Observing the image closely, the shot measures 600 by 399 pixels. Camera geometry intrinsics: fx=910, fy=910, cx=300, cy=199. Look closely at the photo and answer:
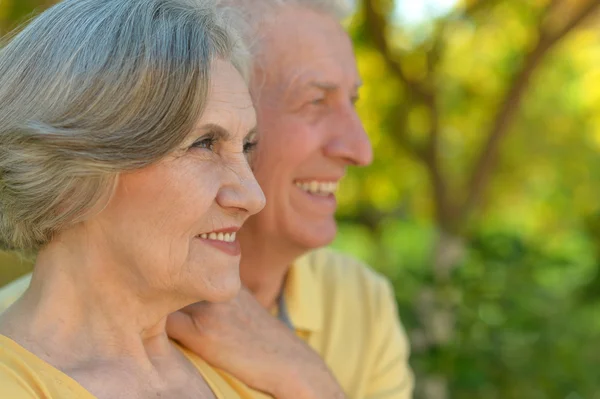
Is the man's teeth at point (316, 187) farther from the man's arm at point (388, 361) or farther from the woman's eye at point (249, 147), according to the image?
the man's arm at point (388, 361)

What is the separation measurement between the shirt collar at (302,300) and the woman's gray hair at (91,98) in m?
1.05

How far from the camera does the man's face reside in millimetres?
2588

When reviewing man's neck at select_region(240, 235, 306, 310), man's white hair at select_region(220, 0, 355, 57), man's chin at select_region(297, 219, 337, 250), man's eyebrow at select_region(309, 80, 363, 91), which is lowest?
man's neck at select_region(240, 235, 306, 310)

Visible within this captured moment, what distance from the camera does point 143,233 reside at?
1.91 m

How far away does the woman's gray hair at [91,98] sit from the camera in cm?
181

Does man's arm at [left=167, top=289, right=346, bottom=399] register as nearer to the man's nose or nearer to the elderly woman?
the elderly woman

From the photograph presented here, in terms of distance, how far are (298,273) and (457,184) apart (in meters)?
4.50

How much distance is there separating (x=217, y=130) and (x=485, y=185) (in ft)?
13.1

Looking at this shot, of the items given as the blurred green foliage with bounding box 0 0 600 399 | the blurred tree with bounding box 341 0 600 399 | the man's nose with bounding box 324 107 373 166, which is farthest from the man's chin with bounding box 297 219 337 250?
the blurred tree with bounding box 341 0 600 399

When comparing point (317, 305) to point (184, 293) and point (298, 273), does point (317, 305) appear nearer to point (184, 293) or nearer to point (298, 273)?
point (298, 273)

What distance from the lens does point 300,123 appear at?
2604 millimetres

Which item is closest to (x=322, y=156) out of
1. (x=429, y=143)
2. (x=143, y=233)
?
(x=143, y=233)

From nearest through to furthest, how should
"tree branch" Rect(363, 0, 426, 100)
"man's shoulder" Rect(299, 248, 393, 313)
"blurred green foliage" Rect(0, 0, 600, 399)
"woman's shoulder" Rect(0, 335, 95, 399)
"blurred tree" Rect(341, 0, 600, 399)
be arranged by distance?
1. "woman's shoulder" Rect(0, 335, 95, 399)
2. "man's shoulder" Rect(299, 248, 393, 313)
3. "blurred green foliage" Rect(0, 0, 600, 399)
4. "blurred tree" Rect(341, 0, 600, 399)
5. "tree branch" Rect(363, 0, 426, 100)

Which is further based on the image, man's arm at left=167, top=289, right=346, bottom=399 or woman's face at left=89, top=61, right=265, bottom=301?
man's arm at left=167, top=289, right=346, bottom=399
